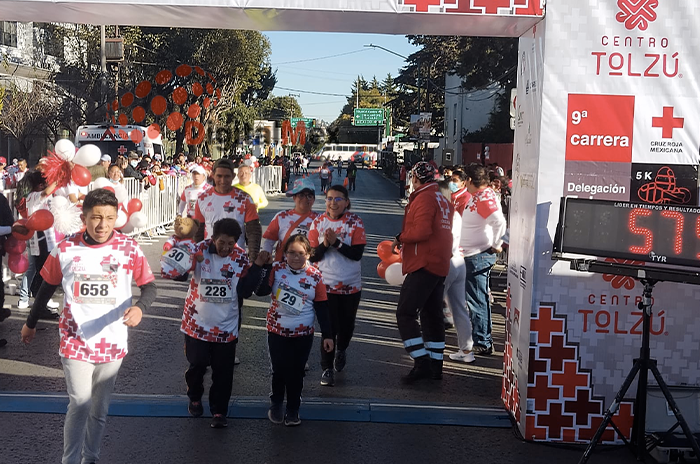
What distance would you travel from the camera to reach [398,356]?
28.2 ft

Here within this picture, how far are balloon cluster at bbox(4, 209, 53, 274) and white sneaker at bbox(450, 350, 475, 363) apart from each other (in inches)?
176

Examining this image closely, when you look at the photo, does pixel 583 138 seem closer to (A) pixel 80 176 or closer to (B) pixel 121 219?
(A) pixel 80 176

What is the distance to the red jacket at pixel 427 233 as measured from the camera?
7.30 meters

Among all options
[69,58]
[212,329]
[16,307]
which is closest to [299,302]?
[212,329]

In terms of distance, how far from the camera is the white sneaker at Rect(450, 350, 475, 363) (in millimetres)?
8406

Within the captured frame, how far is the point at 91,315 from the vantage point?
4.70 meters

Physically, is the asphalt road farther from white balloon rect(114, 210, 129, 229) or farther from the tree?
the tree

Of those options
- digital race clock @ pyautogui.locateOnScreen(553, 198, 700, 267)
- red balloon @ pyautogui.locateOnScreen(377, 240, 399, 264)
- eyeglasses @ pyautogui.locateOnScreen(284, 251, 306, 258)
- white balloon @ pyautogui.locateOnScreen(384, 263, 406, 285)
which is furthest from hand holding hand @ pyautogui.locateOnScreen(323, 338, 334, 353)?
red balloon @ pyautogui.locateOnScreen(377, 240, 399, 264)

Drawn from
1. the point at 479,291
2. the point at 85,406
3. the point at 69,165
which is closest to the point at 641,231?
the point at 85,406

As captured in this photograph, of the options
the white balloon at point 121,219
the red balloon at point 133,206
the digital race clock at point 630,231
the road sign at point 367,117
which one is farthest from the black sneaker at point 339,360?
the road sign at point 367,117

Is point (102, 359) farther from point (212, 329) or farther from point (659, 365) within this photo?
point (659, 365)

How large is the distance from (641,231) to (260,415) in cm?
321

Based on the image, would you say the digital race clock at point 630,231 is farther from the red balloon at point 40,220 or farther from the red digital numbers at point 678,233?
the red balloon at point 40,220

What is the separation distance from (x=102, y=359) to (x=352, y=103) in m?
160
